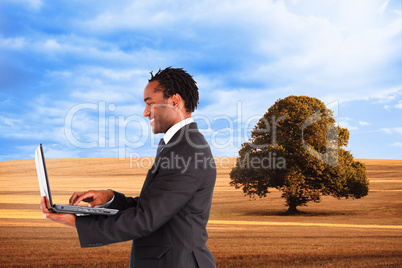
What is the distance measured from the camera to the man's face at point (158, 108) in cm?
238

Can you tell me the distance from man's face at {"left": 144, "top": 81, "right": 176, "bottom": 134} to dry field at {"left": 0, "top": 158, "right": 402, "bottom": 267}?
7.08m

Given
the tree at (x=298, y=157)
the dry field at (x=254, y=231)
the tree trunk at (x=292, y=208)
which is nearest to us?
the dry field at (x=254, y=231)

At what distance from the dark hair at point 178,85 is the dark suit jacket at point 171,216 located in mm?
254

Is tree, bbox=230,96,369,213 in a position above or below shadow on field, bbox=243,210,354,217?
above

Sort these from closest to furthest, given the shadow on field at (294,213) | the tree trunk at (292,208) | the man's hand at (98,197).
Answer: the man's hand at (98,197)
the shadow on field at (294,213)
the tree trunk at (292,208)

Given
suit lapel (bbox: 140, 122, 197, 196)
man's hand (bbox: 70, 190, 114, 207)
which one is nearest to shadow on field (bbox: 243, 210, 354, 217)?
man's hand (bbox: 70, 190, 114, 207)

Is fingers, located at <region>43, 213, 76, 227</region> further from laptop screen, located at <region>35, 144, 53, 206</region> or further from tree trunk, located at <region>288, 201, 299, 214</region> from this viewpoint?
tree trunk, located at <region>288, 201, 299, 214</region>

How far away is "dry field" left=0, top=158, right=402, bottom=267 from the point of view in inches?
383

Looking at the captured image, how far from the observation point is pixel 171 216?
199cm

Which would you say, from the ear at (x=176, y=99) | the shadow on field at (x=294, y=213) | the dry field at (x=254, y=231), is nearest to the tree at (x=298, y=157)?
the shadow on field at (x=294, y=213)

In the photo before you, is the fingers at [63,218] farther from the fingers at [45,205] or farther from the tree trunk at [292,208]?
the tree trunk at [292,208]

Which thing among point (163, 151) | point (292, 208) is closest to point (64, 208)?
point (163, 151)

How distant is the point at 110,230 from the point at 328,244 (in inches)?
476

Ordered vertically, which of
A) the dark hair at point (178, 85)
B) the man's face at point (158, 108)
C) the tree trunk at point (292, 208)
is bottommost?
the tree trunk at point (292, 208)
